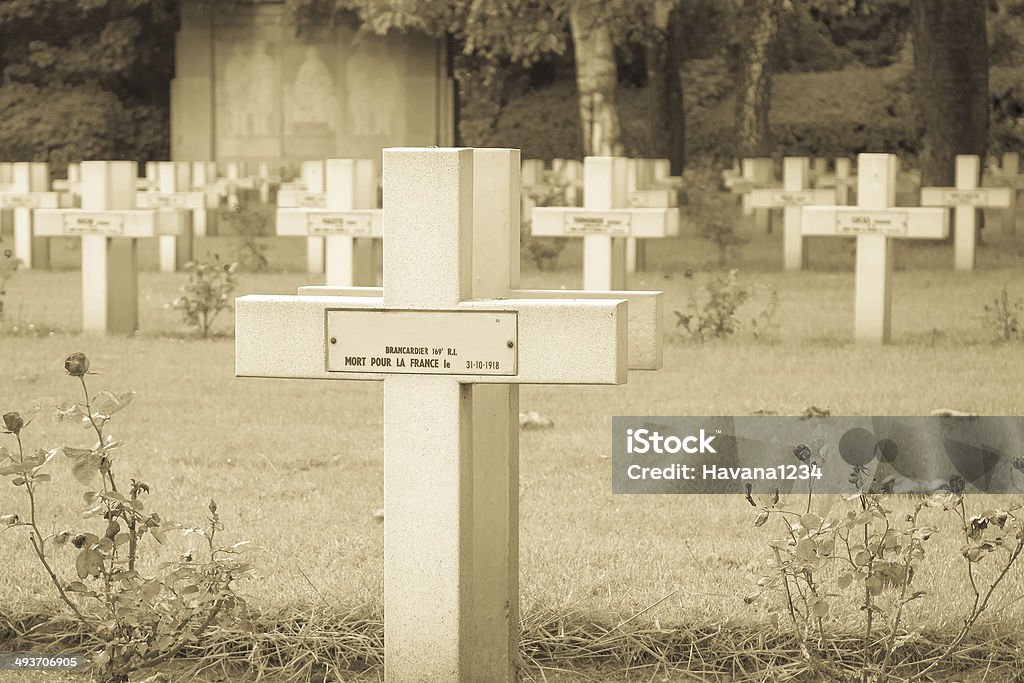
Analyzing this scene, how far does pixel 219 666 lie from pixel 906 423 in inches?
158

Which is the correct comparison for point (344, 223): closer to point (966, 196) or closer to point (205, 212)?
point (966, 196)

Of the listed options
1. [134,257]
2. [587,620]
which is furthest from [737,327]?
[587,620]

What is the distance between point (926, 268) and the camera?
54.4 ft

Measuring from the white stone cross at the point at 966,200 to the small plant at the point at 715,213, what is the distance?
193 centimetres

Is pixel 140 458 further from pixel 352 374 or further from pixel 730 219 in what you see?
pixel 730 219

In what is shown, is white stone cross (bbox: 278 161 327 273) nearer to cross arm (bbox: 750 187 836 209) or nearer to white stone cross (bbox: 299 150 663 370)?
cross arm (bbox: 750 187 836 209)

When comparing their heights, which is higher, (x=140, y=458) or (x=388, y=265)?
(x=388, y=265)

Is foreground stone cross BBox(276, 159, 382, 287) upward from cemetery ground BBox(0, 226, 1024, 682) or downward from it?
upward

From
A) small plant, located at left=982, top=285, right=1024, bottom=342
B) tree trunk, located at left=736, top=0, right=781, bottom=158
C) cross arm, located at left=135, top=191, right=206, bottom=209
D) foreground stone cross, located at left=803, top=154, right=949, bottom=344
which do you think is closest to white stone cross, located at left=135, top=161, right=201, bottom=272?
cross arm, located at left=135, top=191, right=206, bottom=209

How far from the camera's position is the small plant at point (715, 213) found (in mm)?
17109

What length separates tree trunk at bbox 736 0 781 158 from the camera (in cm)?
2869

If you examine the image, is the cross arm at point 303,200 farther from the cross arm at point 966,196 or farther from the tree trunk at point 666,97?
the tree trunk at point 666,97

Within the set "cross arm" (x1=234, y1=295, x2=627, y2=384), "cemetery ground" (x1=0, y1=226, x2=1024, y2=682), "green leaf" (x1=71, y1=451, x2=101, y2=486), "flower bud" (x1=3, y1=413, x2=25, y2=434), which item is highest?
"cross arm" (x1=234, y1=295, x2=627, y2=384)
